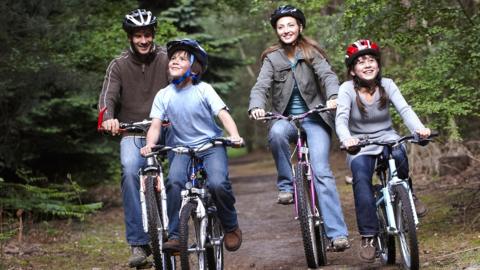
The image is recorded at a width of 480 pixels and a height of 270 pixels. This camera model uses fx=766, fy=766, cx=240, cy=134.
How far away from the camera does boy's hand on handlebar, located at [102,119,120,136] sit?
6688 millimetres

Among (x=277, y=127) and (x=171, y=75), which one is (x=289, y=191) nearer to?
(x=277, y=127)

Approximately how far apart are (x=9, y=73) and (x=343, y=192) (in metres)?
7.22

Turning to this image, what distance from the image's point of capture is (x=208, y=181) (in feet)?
20.5

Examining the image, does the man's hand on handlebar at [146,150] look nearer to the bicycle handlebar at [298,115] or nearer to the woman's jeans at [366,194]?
the bicycle handlebar at [298,115]

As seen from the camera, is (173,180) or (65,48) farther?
(65,48)

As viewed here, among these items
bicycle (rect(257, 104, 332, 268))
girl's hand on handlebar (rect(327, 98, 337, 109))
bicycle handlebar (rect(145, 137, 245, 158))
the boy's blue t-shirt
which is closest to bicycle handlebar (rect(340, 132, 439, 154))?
girl's hand on handlebar (rect(327, 98, 337, 109))

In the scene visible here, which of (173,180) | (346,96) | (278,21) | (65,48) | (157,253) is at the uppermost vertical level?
(65,48)

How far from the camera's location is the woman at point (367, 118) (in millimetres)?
6352

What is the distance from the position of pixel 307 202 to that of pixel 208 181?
95 cm

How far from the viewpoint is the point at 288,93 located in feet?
23.0

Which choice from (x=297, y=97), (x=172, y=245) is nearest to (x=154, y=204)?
(x=172, y=245)

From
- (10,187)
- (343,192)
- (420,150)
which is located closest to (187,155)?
(10,187)

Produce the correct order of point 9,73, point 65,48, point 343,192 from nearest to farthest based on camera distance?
point 9,73, point 65,48, point 343,192

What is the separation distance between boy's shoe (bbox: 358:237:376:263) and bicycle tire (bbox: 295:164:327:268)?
0.46 meters
